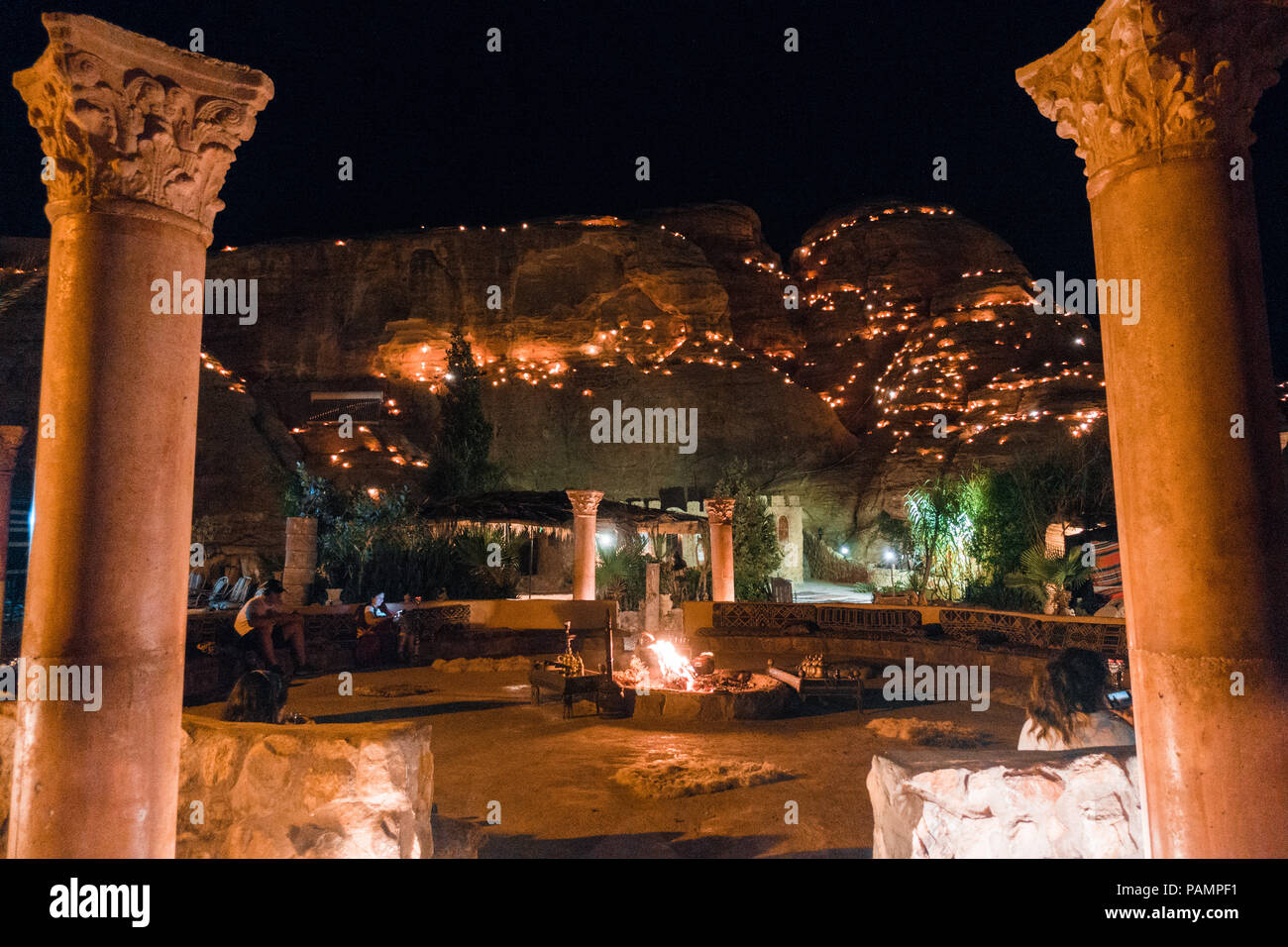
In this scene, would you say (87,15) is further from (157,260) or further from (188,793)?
(188,793)

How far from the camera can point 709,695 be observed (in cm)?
831

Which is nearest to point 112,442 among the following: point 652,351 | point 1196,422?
point 1196,422

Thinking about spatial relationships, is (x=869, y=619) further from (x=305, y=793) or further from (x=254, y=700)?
(x=305, y=793)

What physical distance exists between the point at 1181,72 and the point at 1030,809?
9.98ft

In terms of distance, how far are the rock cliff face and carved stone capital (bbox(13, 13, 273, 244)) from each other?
83.8ft

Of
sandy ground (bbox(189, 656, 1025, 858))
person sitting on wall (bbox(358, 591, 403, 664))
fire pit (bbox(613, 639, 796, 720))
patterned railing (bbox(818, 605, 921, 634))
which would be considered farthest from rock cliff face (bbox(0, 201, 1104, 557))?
sandy ground (bbox(189, 656, 1025, 858))

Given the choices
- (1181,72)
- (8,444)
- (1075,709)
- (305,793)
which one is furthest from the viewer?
(8,444)

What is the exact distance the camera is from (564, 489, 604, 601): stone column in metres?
15.1

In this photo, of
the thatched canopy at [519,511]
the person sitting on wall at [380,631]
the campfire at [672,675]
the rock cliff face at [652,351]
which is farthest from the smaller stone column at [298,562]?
the rock cliff face at [652,351]

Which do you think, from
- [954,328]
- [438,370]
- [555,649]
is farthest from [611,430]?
[555,649]

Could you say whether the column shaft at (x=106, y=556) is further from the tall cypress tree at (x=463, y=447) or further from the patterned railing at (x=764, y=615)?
the tall cypress tree at (x=463, y=447)

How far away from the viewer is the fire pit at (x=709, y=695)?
828 cm

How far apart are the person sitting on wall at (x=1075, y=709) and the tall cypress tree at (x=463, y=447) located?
78.0 ft

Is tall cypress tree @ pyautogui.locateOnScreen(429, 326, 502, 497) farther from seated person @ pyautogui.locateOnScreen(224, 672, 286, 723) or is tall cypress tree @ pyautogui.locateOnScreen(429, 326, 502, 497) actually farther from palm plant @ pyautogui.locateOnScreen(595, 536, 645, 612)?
seated person @ pyautogui.locateOnScreen(224, 672, 286, 723)
